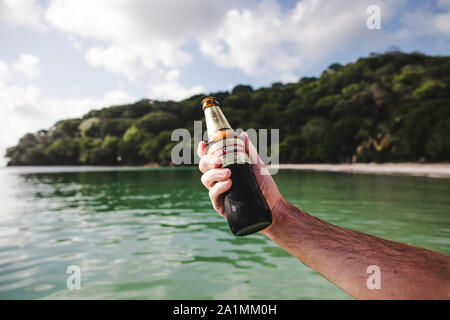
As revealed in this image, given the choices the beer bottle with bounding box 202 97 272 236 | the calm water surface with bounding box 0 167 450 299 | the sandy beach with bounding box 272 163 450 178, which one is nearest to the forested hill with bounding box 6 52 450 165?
the sandy beach with bounding box 272 163 450 178

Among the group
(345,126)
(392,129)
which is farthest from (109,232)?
(345,126)

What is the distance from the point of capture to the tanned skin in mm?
1176

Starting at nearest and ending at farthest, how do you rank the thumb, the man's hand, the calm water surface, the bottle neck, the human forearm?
the human forearm
the man's hand
the thumb
the bottle neck
the calm water surface

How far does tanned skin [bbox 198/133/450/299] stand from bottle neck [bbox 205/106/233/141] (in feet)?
1.00

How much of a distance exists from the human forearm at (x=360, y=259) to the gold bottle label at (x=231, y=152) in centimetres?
34

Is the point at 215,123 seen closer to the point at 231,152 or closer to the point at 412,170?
the point at 231,152

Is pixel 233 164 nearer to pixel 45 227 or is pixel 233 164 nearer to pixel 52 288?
pixel 52 288

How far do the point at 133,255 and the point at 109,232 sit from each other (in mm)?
2187

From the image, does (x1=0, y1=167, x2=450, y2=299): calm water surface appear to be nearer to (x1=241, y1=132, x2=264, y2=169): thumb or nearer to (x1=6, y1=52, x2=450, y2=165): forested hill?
(x1=241, y1=132, x2=264, y2=169): thumb

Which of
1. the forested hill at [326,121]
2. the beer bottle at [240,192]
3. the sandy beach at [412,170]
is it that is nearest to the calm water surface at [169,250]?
the beer bottle at [240,192]

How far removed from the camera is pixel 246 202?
5.19 ft

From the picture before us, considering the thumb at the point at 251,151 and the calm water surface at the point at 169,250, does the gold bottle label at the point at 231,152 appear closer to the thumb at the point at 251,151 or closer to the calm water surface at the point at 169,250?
the thumb at the point at 251,151

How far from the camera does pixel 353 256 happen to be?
4.18 ft

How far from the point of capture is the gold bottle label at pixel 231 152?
5.24ft
